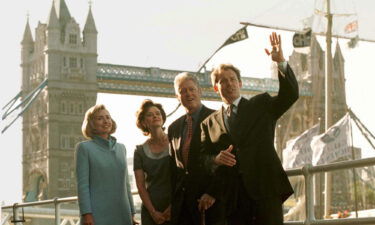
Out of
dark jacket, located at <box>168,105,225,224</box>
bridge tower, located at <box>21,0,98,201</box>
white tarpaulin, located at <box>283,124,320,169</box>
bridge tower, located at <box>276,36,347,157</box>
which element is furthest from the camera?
bridge tower, located at <box>21,0,98,201</box>

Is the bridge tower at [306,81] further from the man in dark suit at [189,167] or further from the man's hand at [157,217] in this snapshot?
the man in dark suit at [189,167]

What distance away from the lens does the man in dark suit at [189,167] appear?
3236 mm

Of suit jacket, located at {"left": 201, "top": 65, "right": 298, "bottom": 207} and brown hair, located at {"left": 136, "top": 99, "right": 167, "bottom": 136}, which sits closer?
suit jacket, located at {"left": 201, "top": 65, "right": 298, "bottom": 207}

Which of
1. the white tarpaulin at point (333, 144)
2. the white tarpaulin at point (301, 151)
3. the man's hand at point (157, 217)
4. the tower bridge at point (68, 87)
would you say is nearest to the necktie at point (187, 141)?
the man's hand at point (157, 217)

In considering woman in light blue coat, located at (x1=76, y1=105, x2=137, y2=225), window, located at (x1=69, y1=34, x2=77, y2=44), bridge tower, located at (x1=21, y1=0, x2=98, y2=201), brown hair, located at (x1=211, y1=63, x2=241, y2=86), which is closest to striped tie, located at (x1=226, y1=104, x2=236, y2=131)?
brown hair, located at (x1=211, y1=63, x2=241, y2=86)

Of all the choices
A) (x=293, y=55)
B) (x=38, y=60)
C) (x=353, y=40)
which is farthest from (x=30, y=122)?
(x=353, y=40)

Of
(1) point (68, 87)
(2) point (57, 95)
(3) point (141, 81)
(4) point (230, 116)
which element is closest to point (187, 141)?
(4) point (230, 116)

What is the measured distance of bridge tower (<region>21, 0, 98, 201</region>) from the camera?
77.1m

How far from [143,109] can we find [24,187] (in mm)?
75411

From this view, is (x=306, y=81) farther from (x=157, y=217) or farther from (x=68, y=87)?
(x=157, y=217)

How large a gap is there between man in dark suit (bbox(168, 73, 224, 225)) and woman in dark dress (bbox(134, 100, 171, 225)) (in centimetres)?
19

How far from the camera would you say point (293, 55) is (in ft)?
261

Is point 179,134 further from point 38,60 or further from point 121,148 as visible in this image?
point 38,60

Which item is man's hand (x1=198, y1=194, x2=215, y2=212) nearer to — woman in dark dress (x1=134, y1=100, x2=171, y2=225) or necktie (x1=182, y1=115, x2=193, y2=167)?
necktie (x1=182, y1=115, x2=193, y2=167)
